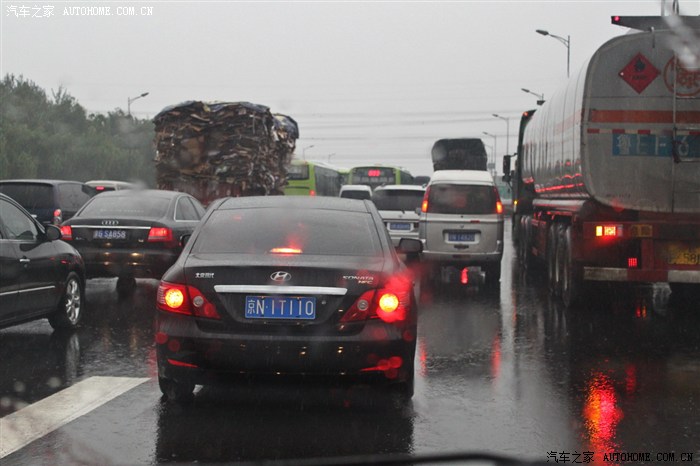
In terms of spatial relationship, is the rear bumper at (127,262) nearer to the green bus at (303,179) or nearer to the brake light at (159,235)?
the brake light at (159,235)

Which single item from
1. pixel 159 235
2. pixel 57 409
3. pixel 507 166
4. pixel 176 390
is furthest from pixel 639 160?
pixel 507 166

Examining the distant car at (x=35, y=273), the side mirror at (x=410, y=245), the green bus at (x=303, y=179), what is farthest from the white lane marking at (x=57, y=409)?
the green bus at (x=303, y=179)

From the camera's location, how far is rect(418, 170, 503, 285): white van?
15.0 metres

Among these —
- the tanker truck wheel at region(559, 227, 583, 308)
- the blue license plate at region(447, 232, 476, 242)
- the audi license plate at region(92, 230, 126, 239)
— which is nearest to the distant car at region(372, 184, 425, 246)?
the blue license plate at region(447, 232, 476, 242)

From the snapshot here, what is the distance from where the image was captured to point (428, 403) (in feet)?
20.2

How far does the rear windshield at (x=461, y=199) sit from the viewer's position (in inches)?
599

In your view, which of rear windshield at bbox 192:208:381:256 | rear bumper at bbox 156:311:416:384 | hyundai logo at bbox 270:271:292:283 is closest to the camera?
rear bumper at bbox 156:311:416:384

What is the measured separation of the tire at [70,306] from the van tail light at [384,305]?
4.90m

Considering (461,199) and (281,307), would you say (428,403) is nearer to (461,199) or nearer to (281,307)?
(281,307)

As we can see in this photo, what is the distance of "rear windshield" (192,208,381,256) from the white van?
853 centimetres

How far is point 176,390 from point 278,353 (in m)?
0.98

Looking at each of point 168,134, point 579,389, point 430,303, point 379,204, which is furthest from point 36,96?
point 579,389

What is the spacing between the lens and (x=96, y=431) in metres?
5.31

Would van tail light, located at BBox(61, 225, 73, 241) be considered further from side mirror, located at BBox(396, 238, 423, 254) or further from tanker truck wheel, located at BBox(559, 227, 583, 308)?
tanker truck wheel, located at BBox(559, 227, 583, 308)
